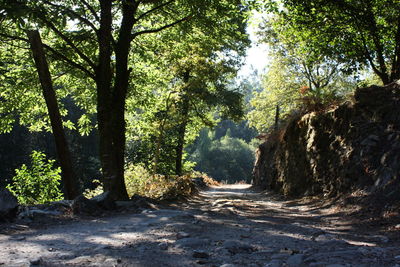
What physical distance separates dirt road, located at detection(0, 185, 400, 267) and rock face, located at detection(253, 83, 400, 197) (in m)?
1.92

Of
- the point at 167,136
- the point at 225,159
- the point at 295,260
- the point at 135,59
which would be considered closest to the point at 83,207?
the point at 295,260

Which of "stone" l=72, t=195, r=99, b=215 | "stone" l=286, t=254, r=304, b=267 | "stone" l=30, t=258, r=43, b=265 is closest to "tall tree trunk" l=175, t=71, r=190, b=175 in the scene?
"stone" l=72, t=195, r=99, b=215

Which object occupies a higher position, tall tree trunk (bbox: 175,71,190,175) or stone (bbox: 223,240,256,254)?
tall tree trunk (bbox: 175,71,190,175)

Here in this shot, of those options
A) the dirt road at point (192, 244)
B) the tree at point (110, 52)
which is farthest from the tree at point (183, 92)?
the dirt road at point (192, 244)

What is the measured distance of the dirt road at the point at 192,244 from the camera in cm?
371

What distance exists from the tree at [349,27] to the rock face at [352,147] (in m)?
1.91

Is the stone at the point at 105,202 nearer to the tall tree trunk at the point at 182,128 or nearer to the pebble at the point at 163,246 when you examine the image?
the pebble at the point at 163,246

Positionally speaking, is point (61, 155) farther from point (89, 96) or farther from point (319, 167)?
point (319, 167)

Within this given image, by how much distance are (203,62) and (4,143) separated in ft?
81.4

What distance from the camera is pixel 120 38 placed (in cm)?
1022

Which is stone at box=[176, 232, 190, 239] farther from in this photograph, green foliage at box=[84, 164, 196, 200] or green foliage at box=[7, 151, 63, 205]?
green foliage at box=[7, 151, 63, 205]

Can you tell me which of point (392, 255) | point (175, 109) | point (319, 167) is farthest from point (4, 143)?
point (392, 255)

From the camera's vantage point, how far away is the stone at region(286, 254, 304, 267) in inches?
142

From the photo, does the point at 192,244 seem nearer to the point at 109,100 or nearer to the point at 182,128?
the point at 109,100
